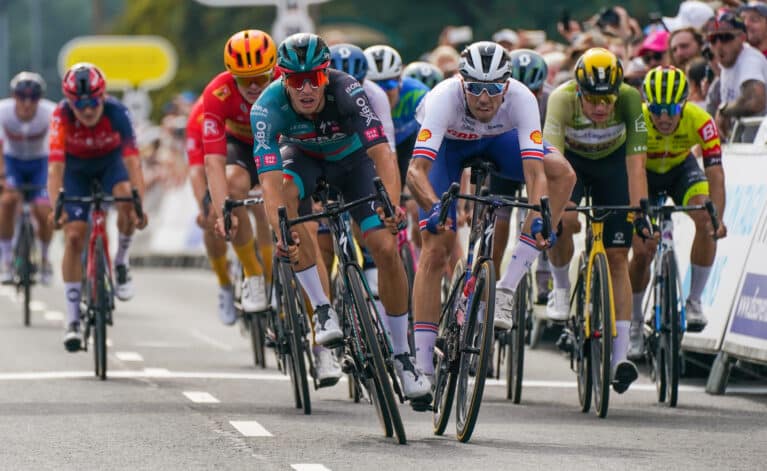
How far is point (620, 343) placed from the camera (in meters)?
10.6

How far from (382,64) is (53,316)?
7.80 m

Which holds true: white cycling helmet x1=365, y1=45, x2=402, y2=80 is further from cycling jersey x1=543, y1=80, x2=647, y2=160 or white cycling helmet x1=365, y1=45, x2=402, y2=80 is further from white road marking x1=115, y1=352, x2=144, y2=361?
white road marking x1=115, y1=352, x2=144, y2=361

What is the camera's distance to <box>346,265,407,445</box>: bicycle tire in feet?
29.1

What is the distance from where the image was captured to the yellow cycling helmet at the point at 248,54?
1181cm

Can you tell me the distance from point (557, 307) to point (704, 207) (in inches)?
50.2

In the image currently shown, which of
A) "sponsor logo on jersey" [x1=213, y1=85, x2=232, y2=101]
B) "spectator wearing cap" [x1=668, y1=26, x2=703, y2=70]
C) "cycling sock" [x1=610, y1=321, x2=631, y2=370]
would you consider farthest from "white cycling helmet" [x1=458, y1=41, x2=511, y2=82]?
"spectator wearing cap" [x1=668, y1=26, x2=703, y2=70]

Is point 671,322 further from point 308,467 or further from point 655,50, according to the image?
point 655,50

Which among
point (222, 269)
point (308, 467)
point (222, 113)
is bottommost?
point (308, 467)

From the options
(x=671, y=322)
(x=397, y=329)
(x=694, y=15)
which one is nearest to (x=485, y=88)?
(x=397, y=329)

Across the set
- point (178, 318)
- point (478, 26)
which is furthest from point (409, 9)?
point (178, 318)

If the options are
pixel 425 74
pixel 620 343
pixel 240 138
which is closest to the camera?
pixel 620 343

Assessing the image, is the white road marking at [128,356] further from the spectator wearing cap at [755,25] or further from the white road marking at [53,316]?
the spectator wearing cap at [755,25]

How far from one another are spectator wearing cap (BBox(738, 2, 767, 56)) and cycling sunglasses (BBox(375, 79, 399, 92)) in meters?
3.26

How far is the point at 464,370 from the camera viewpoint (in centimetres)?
923
